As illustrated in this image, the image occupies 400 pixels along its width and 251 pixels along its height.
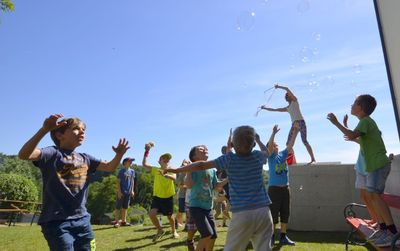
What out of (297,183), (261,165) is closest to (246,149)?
(261,165)

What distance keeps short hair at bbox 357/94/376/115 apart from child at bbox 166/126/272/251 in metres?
2.21

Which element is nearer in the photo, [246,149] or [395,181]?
[246,149]

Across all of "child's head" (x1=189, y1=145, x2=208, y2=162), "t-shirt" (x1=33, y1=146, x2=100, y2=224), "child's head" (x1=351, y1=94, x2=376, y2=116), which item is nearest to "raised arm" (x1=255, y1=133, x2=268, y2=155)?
"child's head" (x1=189, y1=145, x2=208, y2=162)

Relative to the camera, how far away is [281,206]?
7762 mm

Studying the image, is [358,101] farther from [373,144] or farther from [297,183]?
[297,183]

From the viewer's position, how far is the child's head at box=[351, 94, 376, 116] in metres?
5.55

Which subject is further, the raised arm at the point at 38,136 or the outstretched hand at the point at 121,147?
the outstretched hand at the point at 121,147

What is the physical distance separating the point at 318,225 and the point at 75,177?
8.34m

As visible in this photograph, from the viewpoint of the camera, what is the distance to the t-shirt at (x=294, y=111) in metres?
9.52

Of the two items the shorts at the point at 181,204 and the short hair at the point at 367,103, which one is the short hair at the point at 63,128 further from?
the shorts at the point at 181,204

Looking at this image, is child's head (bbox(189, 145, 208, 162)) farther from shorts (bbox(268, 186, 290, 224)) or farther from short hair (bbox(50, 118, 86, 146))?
shorts (bbox(268, 186, 290, 224))

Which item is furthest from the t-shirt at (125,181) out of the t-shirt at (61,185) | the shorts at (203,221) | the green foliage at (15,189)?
the green foliage at (15,189)

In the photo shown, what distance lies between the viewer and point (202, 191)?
18.9ft

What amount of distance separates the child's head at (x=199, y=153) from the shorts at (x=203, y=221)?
0.80 m
